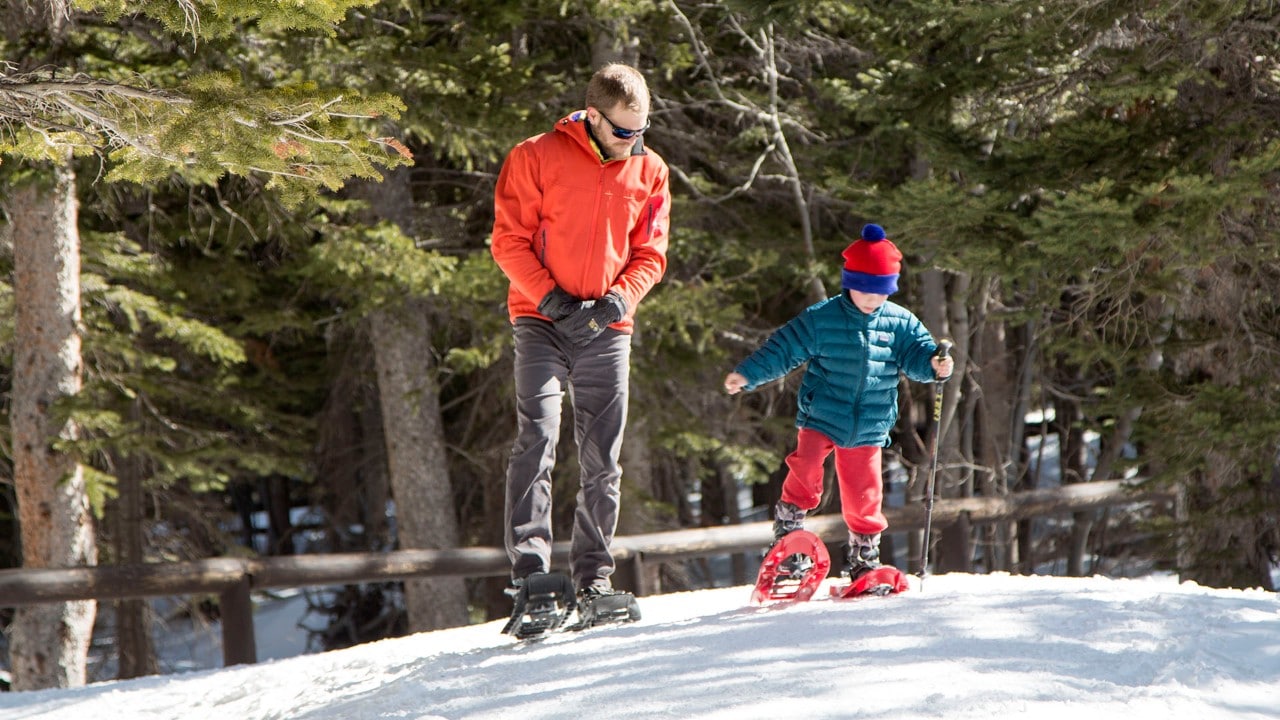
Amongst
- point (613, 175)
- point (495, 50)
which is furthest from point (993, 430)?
point (613, 175)

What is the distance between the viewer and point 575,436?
15.5 feet

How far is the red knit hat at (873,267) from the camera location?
4863 millimetres

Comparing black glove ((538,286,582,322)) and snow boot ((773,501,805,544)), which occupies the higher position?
black glove ((538,286,582,322))

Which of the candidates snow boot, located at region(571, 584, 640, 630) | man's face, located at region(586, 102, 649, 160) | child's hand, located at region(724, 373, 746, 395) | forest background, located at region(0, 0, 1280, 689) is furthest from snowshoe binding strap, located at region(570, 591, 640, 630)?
forest background, located at region(0, 0, 1280, 689)

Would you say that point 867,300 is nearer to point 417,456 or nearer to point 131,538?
point 417,456

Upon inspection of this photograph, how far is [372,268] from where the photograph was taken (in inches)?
360

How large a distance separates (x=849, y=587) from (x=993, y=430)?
26.4ft

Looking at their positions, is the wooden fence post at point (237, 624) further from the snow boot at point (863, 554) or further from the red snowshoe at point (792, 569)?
the snow boot at point (863, 554)

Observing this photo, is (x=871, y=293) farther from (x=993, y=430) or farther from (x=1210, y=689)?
(x=993, y=430)

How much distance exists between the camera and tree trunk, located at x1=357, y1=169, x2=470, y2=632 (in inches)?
420

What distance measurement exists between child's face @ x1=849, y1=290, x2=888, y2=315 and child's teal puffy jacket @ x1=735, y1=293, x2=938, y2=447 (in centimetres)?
2

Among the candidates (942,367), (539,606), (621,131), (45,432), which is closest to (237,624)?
(539,606)

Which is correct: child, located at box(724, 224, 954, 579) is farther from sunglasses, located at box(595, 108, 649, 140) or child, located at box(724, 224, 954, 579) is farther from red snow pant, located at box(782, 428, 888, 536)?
sunglasses, located at box(595, 108, 649, 140)

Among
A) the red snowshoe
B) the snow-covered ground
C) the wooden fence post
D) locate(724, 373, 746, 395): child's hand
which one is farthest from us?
the wooden fence post
